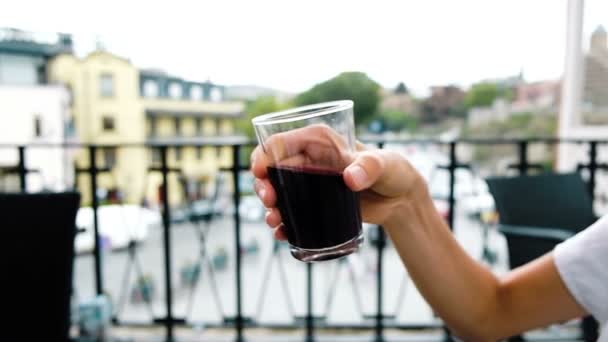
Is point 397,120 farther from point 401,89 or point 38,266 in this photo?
point 38,266

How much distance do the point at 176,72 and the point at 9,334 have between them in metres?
3.04

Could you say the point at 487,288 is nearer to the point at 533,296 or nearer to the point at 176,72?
the point at 533,296

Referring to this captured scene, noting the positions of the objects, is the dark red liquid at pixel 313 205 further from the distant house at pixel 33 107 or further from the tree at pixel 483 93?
the tree at pixel 483 93

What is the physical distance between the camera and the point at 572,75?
3.63m

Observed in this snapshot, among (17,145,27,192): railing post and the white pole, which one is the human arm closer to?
(17,145,27,192): railing post

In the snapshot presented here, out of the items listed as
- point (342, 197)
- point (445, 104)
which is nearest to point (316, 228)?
point (342, 197)

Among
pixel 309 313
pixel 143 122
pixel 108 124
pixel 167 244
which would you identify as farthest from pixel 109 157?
pixel 108 124

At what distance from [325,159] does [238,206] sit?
68.2 inches

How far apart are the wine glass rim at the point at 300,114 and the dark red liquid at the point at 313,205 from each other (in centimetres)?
7

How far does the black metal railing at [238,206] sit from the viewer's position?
213 cm

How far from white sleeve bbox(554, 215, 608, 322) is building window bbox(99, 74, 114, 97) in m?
6.26

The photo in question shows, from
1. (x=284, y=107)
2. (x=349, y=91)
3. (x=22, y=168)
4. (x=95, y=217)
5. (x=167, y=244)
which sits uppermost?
(x=349, y=91)

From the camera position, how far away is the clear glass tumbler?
546 millimetres

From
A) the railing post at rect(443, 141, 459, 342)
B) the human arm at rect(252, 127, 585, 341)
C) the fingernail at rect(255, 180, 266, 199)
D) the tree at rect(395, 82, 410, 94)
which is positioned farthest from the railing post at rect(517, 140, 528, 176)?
the fingernail at rect(255, 180, 266, 199)
